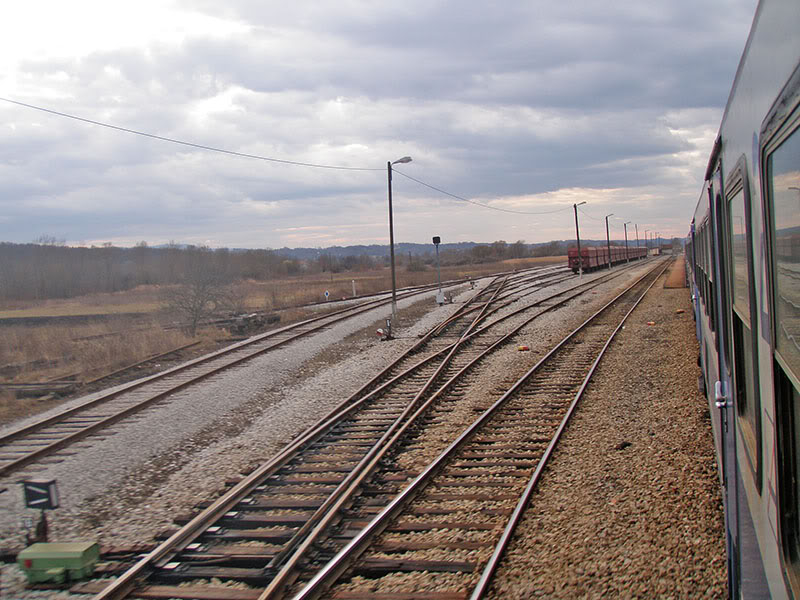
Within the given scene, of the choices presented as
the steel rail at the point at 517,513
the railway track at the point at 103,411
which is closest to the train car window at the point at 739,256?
the steel rail at the point at 517,513

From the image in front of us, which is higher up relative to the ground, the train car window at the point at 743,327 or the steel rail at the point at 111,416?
the train car window at the point at 743,327

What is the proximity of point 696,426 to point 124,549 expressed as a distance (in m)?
7.38

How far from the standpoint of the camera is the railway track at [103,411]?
9906mm

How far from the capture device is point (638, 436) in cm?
909

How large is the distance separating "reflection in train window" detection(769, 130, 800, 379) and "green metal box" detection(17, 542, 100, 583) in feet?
19.3

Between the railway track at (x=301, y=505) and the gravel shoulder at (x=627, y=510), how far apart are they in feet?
5.75

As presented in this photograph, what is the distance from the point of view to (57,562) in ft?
19.1

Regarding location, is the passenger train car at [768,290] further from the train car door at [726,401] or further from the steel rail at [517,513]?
the steel rail at [517,513]

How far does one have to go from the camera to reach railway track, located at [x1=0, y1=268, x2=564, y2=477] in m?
Answer: 9.91

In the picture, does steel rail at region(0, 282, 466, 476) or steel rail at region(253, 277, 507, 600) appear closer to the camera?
steel rail at region(253, 277, 507, 600)

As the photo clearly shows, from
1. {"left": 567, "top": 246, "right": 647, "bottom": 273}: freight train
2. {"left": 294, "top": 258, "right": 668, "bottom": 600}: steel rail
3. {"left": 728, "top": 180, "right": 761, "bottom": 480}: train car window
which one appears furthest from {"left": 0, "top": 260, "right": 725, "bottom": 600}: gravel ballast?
{"left": 567, "top": 246, "right": 647, "bottom": 273}: freight train

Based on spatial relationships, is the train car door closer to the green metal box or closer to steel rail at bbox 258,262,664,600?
steel rail at bbox 258,262,664,600

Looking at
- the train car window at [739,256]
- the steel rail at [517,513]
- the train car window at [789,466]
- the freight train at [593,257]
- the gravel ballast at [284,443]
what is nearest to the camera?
the train car window at [789,466]

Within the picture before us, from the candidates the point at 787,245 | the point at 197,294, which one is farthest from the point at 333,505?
the point at 197,294
